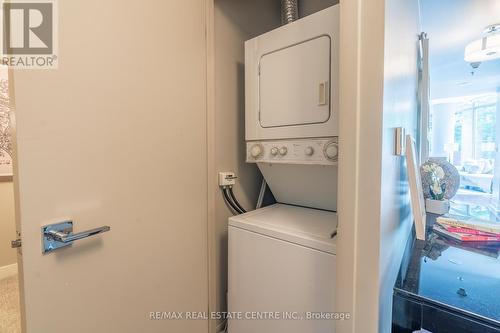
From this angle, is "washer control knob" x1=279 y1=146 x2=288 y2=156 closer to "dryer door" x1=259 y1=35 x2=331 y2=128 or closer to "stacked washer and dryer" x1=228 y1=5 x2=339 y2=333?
"stacked washer and dryer" x1=228 y1=5 x2=339 y2=333

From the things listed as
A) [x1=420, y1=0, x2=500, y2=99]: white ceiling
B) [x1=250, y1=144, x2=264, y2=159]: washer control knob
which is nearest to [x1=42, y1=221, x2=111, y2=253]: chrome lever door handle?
[x1=250, y1=144, x2=264, y2=159]: washer control knob

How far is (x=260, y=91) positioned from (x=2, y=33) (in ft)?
3.83

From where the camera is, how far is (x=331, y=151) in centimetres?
123

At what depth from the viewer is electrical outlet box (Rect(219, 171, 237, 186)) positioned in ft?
5.36

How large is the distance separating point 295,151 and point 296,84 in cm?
39

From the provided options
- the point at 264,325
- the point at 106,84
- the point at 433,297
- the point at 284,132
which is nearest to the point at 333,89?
the point at 284,132

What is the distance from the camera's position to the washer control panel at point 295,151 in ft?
4.10

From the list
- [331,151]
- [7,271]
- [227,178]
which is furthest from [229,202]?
[7,271]

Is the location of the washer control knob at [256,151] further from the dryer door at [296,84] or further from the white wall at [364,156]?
the white wall at [364,156]

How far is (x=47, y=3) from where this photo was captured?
846mm

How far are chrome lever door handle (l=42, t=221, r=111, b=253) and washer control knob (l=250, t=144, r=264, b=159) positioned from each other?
3.30ft

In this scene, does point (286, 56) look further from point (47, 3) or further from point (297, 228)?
point (47, 3)

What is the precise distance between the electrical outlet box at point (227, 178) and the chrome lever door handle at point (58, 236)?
849 mm

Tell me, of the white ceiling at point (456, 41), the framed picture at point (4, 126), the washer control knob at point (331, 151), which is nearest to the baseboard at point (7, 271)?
the framed picture at point (4, 126)
